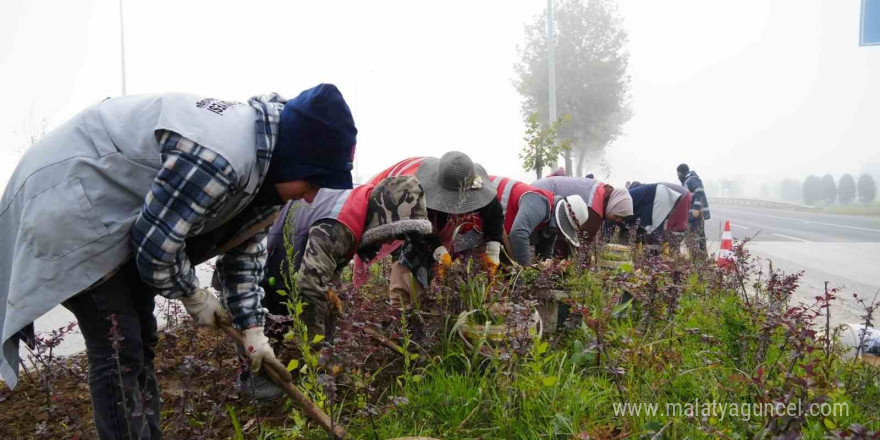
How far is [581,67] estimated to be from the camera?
25547mm

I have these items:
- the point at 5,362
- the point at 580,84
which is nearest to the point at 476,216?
the point at 5,362

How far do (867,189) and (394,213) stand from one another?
30270 mm

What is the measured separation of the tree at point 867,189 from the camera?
2453cm

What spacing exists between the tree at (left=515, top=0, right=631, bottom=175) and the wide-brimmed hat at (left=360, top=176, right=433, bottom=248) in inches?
933

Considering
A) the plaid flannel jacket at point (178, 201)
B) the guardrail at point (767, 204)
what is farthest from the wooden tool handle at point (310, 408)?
the guardrail at point (767, 204)

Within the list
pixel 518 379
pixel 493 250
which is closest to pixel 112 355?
pixel 518 379

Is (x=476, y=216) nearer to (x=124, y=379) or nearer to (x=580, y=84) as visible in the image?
(x=124, y=379)

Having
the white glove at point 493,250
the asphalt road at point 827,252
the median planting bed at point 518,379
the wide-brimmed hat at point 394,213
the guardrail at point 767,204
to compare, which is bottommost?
the asphalt road at point 827,252

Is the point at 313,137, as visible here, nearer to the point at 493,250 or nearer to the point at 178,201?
the point at 178,201

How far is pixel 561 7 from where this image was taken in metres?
26.6

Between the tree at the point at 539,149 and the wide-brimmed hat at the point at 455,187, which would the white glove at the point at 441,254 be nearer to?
the wide-brimmed hat at the point at 455,187

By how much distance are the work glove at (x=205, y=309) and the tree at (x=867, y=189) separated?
31.0m

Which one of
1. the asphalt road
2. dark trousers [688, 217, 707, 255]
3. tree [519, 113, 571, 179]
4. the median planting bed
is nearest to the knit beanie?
the median planting bed

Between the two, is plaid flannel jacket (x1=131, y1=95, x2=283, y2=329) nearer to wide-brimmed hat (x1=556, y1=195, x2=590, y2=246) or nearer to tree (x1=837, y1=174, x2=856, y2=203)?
wide-brimmed hat (x1=556, y1=195, x2=590, y2=246)
